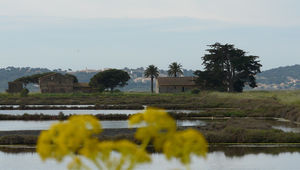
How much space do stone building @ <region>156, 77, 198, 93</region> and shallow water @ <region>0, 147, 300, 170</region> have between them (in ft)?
297

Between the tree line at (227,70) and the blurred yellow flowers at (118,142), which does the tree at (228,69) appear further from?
the blurred yellow flowers at (118,142)

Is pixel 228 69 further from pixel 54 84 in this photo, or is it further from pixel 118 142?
pixel 118 142

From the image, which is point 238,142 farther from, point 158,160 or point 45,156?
point 45,156

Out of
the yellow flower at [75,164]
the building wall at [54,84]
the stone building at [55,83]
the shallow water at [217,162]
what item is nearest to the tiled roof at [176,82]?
the stone building at [55,83]

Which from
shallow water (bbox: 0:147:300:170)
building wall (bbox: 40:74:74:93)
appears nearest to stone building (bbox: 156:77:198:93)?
building wall (bbox: 40:74:74:93)

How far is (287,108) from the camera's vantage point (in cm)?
5388

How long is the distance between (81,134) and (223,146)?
76.7 ft

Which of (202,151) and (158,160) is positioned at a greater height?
(202,151)

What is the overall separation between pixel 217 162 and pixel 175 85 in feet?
308

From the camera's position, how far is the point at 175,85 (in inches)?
4707

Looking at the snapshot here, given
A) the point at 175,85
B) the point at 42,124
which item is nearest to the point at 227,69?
the point at 175,85

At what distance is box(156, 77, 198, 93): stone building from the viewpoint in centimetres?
11906

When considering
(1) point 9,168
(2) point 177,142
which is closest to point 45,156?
(2) point 177,142

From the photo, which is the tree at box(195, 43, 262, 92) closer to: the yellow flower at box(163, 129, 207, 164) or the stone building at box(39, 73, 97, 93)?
the stone building at box(39, 73, 97, 93)
